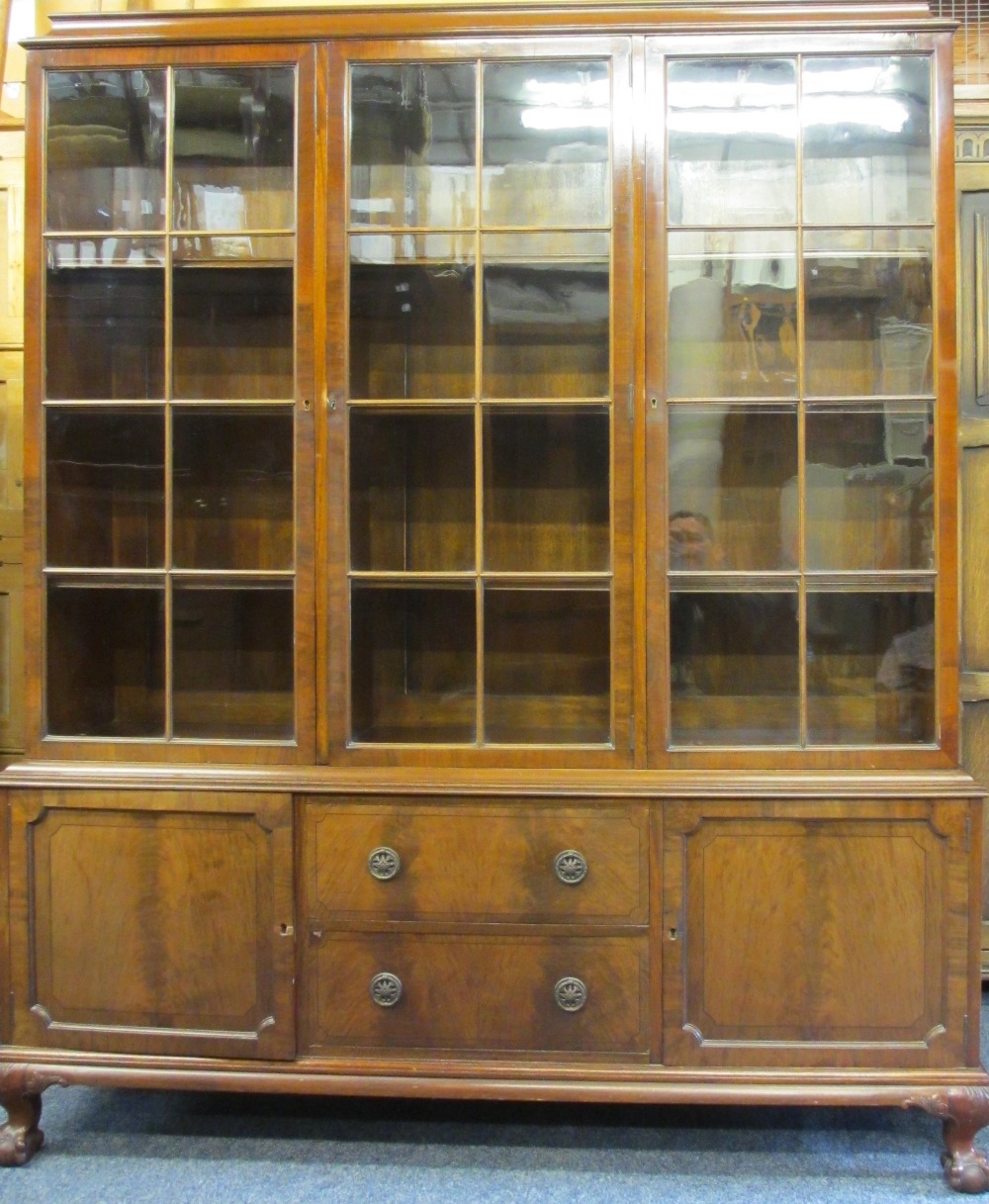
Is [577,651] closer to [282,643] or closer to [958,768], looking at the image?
[282,643]

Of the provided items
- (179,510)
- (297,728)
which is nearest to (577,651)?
(297,728)

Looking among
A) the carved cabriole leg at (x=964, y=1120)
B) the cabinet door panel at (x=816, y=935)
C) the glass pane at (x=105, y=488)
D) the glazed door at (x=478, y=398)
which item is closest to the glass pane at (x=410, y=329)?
the glazed door at (x=478, y=398)

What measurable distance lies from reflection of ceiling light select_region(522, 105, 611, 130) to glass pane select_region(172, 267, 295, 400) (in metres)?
0.47

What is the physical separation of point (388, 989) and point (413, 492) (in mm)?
805

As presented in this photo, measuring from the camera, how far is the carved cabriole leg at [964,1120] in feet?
4.53

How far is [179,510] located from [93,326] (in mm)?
346

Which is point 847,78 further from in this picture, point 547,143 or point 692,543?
point 692,543

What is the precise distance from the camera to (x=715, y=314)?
151 centimetres

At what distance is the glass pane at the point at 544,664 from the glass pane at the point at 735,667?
5.2 inches

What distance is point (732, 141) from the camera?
4.89 ft

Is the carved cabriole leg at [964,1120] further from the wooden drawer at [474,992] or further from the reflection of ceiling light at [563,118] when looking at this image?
the reflection of ceiling light at [563,118]

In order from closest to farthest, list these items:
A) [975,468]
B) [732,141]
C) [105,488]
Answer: [732,141] < [105,488] < [975,468]

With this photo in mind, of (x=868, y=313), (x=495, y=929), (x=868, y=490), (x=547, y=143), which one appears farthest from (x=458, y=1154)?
(x=547, y=143)

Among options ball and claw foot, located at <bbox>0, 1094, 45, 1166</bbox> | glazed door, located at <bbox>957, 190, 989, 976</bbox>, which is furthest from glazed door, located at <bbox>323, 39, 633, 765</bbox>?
glazed door, located at <bbox>957, 190, 989, 976</bbox>
